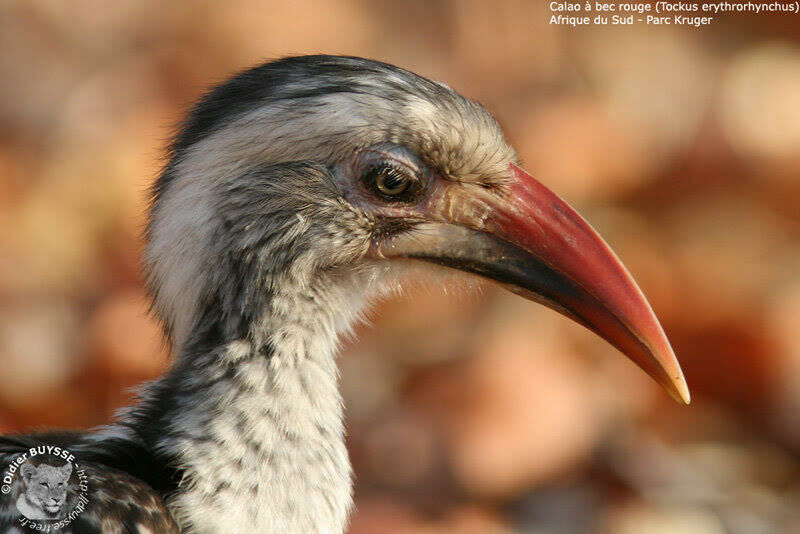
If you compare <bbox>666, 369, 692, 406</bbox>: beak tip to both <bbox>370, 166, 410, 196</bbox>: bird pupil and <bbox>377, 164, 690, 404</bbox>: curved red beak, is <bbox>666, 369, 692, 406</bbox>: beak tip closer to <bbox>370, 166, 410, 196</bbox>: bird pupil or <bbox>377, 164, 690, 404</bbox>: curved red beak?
<bbox>377, 164, 690, 404</bbox>: curved red beak

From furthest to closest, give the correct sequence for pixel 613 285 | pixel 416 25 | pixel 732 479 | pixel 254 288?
1. pixel 416 25
2. pixel 732 479
3. pixel 613 285
4. pixel 254 288

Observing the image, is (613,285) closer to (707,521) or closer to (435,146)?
(435,146)

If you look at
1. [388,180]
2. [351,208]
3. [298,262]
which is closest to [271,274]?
[298,262]

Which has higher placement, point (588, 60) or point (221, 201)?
point (588, 60)

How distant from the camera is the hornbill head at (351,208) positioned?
2.45 meters

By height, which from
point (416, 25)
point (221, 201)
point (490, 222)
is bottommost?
point (221, 201)

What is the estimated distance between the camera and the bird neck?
7.44 feet

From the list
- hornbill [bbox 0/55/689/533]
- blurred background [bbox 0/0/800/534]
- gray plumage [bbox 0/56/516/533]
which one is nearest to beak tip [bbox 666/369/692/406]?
hornbill [bbox 0/55/689/533]

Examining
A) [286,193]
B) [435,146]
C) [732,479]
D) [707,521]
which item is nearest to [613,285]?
[435,146]

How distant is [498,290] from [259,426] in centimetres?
406

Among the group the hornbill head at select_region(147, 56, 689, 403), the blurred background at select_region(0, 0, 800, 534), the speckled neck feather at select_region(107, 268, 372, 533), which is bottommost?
the speckled neck feather at select_region(107, 268, 372, 533)

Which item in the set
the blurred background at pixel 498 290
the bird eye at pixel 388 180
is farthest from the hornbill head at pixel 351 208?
the blurred background at pixel 498 290

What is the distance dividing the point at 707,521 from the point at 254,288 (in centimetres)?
424

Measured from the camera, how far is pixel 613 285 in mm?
2607
